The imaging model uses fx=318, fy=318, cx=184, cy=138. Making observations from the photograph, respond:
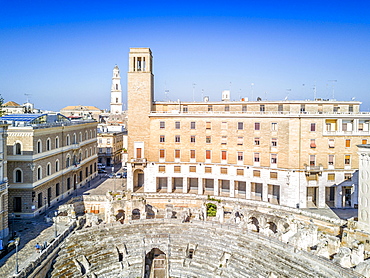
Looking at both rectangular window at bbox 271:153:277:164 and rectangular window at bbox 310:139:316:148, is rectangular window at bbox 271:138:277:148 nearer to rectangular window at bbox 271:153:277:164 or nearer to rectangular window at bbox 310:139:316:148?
rectangular window at bbox 271:153:277:164

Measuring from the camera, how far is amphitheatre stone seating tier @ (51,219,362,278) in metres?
28.2

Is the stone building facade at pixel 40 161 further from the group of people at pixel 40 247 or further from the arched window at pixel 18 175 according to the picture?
the group of people at pixel 40 247

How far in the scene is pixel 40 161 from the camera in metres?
41.8

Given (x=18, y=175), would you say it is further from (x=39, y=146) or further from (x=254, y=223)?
(x=254, y=223)

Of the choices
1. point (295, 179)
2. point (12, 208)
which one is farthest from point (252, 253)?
point (12, 208)

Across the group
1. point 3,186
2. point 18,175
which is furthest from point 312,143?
point 18,175

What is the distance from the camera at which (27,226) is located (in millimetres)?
36594

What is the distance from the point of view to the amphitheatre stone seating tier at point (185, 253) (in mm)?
28219

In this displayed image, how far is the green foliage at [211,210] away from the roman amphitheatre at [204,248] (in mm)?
1597

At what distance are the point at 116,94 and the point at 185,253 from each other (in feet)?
357

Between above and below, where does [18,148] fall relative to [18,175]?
above

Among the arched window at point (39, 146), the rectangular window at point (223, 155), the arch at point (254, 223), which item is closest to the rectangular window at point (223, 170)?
the rectangular window at point (223, 155)

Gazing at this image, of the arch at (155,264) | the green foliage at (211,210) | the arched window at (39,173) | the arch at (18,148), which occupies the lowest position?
the arch at (155,264)

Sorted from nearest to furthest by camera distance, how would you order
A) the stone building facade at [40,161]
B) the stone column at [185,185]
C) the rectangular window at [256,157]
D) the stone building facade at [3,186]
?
the stone building facade at [3,186] → the stone building facade at [40,161] → the rectangular window at [256,157] → the stone column at [185,185]
